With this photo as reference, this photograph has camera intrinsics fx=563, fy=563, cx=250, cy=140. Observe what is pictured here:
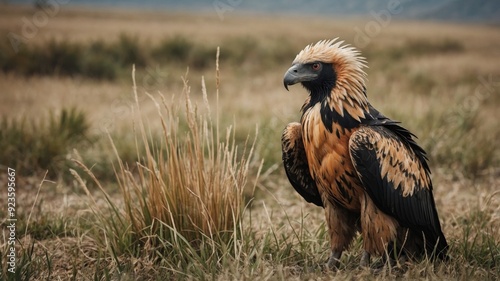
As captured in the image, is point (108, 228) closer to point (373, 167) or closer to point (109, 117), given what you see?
point (373, 167)

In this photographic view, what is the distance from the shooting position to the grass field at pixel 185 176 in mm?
3920

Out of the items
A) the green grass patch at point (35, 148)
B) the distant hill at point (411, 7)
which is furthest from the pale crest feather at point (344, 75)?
the green grass patch at point (35, 148)

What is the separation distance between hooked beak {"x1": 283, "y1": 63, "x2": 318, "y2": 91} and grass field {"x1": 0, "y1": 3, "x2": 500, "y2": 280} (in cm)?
47

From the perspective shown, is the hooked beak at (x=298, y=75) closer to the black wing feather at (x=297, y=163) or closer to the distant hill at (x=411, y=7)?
the black wing feather at (x=297, y=163)

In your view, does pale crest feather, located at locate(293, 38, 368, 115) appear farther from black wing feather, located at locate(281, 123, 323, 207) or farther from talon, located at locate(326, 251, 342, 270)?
talon, located at locate(326, 251, 342, 270)

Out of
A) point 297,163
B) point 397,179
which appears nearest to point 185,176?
point 297,163

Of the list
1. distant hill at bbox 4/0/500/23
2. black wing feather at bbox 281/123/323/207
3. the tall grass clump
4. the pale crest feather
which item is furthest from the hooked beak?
distant hill at bbox 4/0/500/23

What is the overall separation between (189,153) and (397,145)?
1.45 metres

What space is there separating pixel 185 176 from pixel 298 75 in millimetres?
1098

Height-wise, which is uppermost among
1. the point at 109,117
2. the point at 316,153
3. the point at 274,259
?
the point at 316,153

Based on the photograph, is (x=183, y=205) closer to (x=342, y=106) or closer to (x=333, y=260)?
(x=333, y=260)

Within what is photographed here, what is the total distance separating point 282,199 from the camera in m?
6.34

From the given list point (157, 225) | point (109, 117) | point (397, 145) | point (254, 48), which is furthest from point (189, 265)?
point (254, 48)

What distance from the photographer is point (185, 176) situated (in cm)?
405
